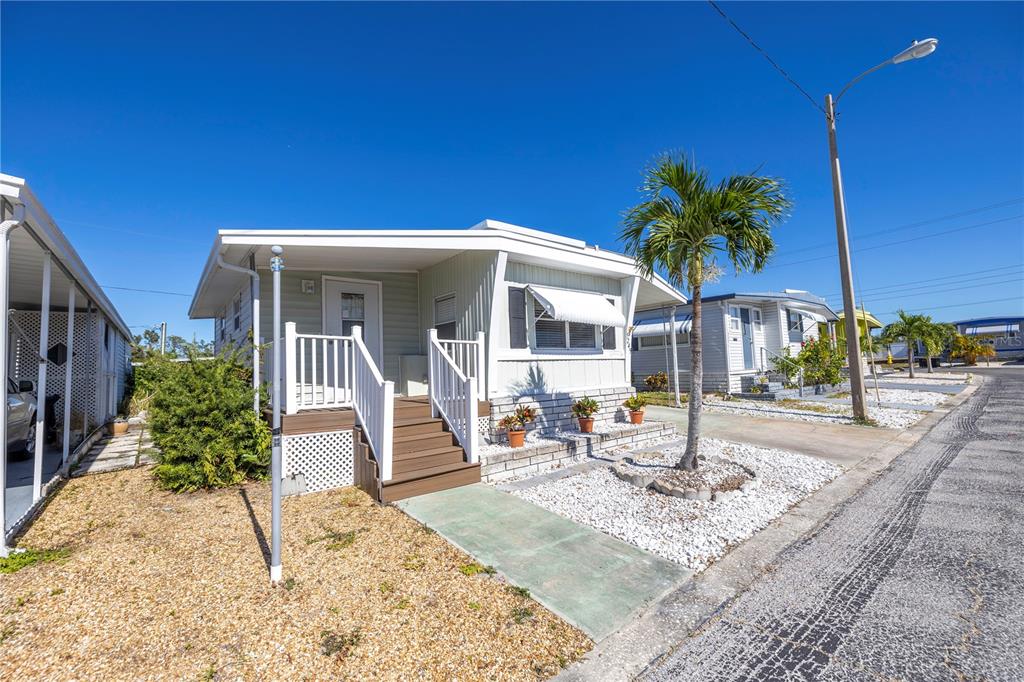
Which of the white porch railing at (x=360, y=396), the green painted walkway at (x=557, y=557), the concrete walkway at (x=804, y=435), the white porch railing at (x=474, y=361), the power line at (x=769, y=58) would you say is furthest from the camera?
the concrete walkway at (x=804, y=435)

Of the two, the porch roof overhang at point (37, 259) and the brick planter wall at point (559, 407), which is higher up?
the porch roof overhang at point (37, 259)

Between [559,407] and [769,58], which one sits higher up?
[769,58]

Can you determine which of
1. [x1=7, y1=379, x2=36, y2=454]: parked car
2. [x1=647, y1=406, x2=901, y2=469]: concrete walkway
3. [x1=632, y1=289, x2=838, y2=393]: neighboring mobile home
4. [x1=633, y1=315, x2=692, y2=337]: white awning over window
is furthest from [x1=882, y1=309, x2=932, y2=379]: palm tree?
[x1=7, y1=379, x2=36, y2=454]: parked car

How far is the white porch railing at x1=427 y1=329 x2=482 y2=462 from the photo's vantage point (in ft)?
18.2

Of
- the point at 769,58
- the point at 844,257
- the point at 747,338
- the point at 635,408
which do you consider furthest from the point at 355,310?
the point at 747,338

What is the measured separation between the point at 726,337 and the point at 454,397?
13.2 meters

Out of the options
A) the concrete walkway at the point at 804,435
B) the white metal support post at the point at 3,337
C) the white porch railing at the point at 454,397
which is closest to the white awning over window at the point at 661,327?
the concrete walkway at the point at 804,435

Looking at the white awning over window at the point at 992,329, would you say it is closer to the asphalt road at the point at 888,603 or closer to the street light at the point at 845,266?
the street light at the point at 845,266

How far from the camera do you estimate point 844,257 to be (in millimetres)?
10023

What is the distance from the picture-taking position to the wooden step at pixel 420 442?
5332 millimetres

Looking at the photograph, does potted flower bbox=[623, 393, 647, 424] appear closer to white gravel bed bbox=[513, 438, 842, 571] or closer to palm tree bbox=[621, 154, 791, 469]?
white gravel bed bbox=[513, 438, 842, 571]

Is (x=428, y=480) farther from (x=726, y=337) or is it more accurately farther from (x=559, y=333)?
(x=726, y=337)

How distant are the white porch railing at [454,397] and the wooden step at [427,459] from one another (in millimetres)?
159

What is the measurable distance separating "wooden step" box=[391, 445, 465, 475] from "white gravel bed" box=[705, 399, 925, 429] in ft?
29.7
